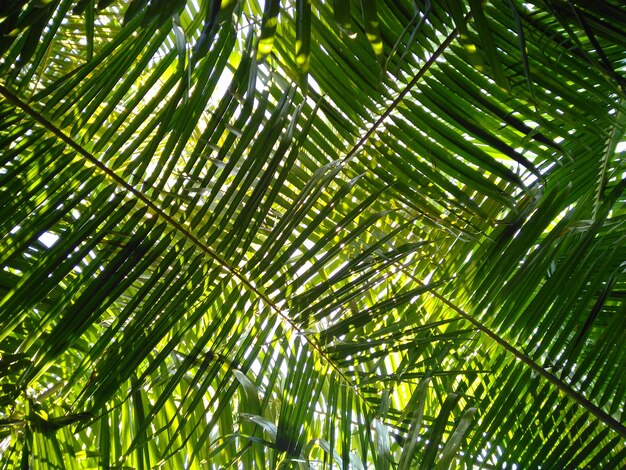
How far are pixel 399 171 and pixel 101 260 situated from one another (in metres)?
0.58

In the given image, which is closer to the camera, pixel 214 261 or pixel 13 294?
pixel 13 294

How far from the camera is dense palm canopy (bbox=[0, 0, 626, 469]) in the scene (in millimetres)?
1003

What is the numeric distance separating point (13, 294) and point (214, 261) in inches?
14.1

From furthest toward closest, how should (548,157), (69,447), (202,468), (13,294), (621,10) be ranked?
(202,468) → (548,157) → (69,447) → (13,294) → (621,10)

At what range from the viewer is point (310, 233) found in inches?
44.2

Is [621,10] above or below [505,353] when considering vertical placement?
above

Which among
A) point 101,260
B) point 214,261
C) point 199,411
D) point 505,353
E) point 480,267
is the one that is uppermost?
point 480,267

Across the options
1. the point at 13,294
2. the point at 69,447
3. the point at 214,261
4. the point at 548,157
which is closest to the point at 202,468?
the point at 69,447

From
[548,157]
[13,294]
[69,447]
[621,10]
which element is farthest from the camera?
[548,157]

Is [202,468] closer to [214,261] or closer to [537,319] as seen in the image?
[214,261]

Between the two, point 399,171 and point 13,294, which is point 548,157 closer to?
point 399,171

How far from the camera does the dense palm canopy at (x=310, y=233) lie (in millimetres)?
1003

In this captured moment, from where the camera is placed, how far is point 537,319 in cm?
122

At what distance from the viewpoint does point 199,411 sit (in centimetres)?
136
